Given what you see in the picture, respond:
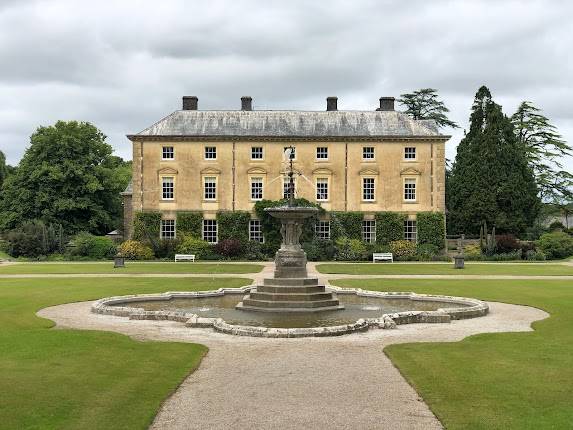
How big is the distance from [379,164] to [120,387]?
38941mm

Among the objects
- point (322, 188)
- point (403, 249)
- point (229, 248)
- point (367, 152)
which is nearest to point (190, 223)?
point (229, 248)

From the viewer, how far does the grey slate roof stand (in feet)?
153

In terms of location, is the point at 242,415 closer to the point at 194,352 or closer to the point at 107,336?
the point at 194,352

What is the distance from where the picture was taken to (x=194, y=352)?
37.9ft

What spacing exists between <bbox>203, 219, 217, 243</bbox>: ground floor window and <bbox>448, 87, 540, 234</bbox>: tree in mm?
17597

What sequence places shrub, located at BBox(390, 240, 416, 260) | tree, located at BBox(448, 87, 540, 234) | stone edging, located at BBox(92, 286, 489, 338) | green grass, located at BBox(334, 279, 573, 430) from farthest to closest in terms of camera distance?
tree, located at BBox(448, 87, 540, 234) < shrub, located at BBox(390, 240, 416, 260) < stone edging, located at BBox(92, 286, 489, 338) < green grass, located at BBox(334, 279, 573, 430)

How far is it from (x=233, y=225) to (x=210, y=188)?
3.08 m

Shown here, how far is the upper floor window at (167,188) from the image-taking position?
46.5 m

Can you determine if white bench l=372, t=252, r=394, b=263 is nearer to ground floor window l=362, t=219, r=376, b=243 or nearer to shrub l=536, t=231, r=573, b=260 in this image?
ground floor window l=362, t=219, r=376, b=243

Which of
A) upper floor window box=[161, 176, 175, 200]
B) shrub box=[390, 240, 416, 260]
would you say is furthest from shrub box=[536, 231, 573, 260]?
upper floor window box=[161, 176, 175, 200]

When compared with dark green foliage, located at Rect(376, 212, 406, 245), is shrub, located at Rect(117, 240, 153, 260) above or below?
below

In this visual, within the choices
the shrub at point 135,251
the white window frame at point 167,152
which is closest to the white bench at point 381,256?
the shrub at point 135,251

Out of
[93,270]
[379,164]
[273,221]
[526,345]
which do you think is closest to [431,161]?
[379,164]

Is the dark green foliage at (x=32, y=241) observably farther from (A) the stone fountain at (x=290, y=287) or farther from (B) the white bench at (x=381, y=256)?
(A) the stone fountain at (x=290, y=287)
